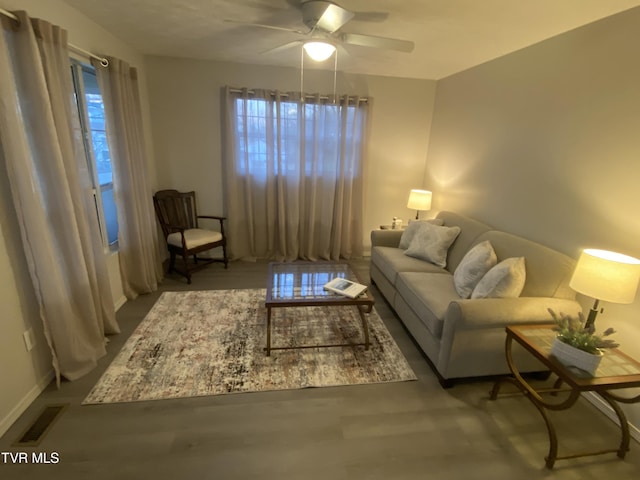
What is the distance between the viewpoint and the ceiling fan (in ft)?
6.40

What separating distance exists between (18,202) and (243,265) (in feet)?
8.50

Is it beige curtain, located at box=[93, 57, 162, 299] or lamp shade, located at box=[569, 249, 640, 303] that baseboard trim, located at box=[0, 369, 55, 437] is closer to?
beige curtain, located at box=[93, 57, 162, 299]

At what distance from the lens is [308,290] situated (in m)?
2.57

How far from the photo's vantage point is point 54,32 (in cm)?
189

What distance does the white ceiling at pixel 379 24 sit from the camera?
1.95 metres

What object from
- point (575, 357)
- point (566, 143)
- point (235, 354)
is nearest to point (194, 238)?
point (235, 354)

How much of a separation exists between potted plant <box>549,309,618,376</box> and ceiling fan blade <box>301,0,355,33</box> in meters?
2.18

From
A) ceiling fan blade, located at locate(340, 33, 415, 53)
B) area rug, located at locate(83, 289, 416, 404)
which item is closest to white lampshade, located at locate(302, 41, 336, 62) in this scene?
ceiling fan blade, located at locate(340, 33, 415, 53)

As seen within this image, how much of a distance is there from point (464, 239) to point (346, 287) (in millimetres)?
1356

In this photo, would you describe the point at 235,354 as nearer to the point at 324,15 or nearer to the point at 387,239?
the point at 387,239

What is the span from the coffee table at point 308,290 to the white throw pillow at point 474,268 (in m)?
0.74

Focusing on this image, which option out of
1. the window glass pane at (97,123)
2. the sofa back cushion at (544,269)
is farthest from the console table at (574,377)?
the window glass pane at (97,123)

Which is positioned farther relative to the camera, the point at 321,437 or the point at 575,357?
the point at 321,437

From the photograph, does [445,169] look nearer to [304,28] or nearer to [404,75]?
[404,75]
